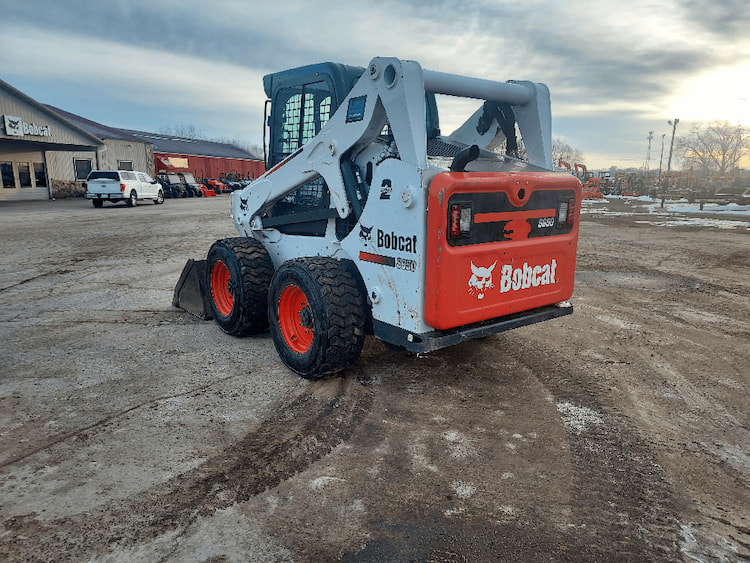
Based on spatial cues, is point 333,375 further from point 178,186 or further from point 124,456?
point 178,186

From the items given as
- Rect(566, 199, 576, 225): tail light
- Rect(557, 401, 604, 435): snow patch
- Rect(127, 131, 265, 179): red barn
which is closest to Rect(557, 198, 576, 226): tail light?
Rect(566, 199, 576, 225): tail light

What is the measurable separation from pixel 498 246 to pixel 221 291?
3.28m

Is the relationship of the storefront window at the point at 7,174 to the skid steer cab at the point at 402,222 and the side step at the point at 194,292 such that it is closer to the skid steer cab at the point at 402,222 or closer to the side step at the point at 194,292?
the side step at the point at 194,292

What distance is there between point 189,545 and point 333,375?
2.00 metres

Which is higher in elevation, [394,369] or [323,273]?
[323,273]

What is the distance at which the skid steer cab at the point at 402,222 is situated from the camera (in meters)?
3.55

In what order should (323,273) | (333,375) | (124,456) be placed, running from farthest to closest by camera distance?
(333,375)
(323,273)
(124,456)

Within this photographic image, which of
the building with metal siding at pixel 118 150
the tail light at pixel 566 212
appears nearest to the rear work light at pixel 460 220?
the tail light at pixel 566 212

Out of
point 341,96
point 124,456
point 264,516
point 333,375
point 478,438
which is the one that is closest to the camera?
point 264,516

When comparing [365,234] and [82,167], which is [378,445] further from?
[82,167]

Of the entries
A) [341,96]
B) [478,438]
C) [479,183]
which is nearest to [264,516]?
[478,438]

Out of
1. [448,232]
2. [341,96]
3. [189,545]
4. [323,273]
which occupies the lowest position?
[189,545]

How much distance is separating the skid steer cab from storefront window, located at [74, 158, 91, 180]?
32.6 meters

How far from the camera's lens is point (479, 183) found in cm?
354
